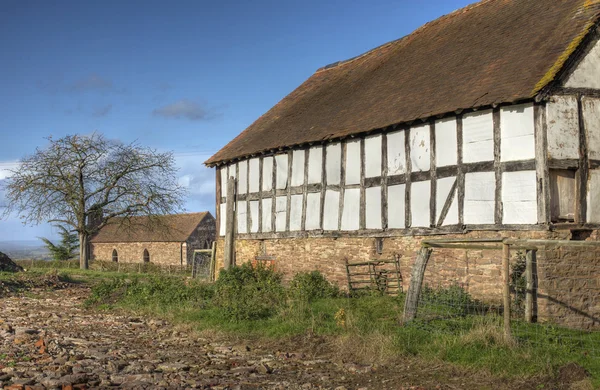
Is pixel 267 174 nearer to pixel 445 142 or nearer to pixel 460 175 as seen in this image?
pixel 445 142

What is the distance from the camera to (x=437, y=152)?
15367 millimetres

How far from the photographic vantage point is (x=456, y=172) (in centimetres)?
1489

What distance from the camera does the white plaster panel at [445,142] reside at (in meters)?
15.0

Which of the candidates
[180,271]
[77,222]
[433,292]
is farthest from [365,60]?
[77,222]

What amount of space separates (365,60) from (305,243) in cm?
861

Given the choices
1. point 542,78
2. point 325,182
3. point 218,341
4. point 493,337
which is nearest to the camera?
point 493,337

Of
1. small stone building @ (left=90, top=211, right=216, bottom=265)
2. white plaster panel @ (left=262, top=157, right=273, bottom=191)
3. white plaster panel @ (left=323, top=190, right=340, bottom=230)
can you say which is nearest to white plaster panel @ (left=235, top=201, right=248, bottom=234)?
white plaster panel @ (left=262, top=157, right=273, bottom=191)

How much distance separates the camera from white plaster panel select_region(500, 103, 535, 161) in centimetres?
1344

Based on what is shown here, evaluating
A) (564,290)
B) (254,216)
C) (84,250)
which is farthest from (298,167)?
(84,250)

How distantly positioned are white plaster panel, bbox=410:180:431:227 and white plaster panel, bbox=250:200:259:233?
7007 mm

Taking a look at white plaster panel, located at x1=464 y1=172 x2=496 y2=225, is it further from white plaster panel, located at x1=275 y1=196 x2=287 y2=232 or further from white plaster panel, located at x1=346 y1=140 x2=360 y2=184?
white plaster panel, located at x1=275 y1=196 x2=287 y2=232

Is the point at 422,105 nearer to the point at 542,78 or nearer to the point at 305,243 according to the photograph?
the point at 542,78

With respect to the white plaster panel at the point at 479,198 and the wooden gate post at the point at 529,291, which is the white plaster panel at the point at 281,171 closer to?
the white plaster panel at the point at 479,198

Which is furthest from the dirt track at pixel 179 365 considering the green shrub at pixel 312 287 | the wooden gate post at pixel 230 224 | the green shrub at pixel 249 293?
the wooden gate post at pixel 230 224
